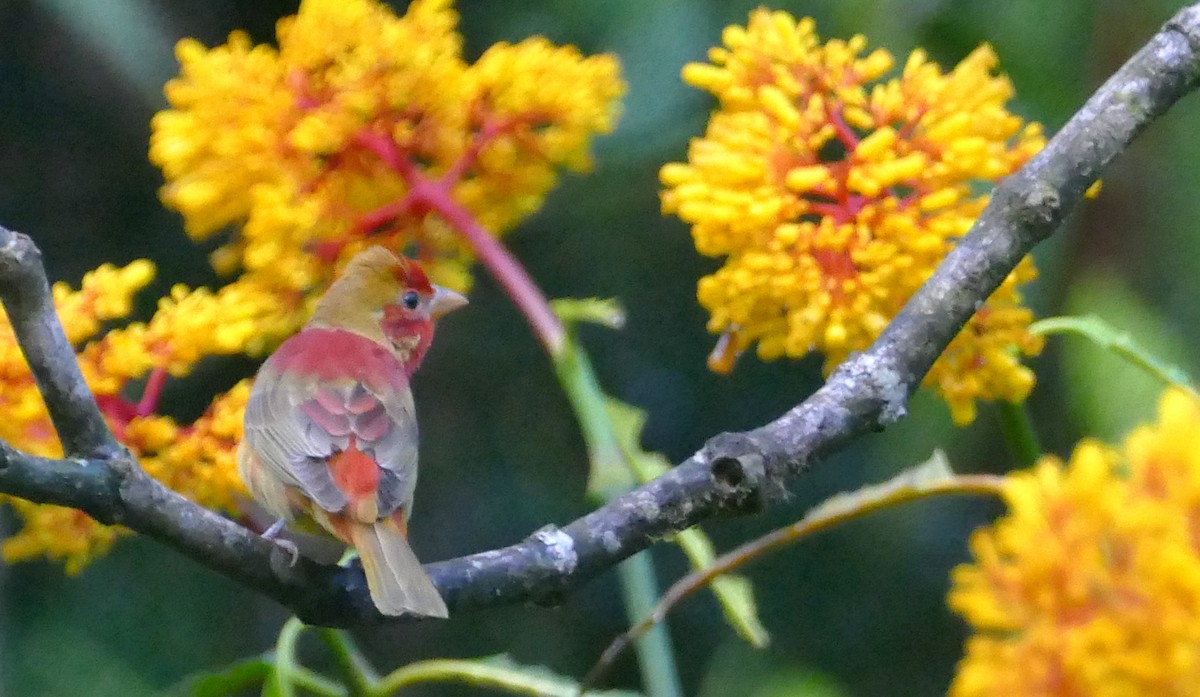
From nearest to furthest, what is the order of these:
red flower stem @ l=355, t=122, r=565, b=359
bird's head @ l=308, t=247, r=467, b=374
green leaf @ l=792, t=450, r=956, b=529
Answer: green leaf @ l=792, t=450, r=956, b=529 < red flower stem @ l=355, t=122, r=565, b=359 < bird's head @ l=308, t=247, r=467, b=374

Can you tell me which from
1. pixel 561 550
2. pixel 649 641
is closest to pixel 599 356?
pixel 649 641

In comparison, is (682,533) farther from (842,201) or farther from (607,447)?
(842,201)

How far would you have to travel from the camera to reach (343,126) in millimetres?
650

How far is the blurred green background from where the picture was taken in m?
1.00

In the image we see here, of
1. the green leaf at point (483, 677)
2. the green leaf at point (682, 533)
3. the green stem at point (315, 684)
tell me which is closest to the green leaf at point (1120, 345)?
the green leaf at point (682, 533)

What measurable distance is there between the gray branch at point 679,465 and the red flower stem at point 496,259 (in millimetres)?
152

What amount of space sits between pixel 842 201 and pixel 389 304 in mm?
332

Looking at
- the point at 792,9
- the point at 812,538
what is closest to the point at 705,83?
the point at 792,9

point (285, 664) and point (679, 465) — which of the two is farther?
point (285, 664)

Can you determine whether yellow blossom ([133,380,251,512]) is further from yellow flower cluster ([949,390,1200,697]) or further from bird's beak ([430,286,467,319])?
yellow flower cluster ([949,390,1200,697])

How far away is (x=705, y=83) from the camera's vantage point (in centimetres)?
64

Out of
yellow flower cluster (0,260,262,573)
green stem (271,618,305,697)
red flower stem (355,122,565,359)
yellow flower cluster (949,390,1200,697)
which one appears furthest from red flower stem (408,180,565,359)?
yellow flower cluster (949,390,1200,697)

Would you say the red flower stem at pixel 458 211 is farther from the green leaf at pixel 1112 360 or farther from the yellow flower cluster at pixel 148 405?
the green leaf at pixel 1112 360

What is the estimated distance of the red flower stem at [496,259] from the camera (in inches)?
25.3
